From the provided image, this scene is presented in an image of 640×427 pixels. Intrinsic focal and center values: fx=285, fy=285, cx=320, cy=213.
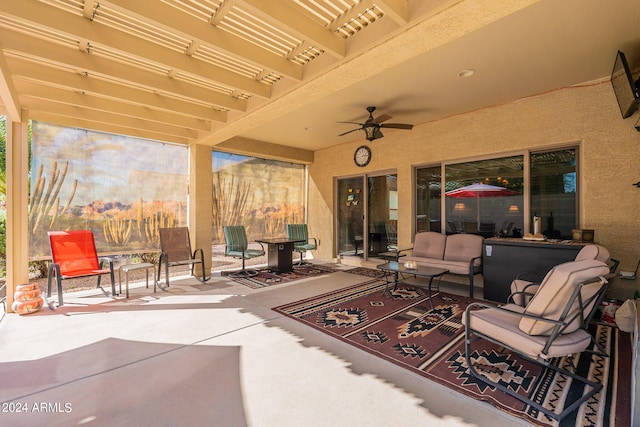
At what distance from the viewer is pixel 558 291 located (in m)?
1.91

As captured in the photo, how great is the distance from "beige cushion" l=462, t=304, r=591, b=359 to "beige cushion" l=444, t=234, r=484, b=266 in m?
2.62

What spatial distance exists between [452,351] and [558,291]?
43.1 inches

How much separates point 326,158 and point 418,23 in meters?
5.56

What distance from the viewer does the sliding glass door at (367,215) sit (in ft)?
21.9

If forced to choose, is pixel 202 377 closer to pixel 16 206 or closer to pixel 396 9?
pixel 396 9

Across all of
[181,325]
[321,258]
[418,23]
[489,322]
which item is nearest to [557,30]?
[418,23]

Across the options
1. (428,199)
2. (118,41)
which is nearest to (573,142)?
(428,199)

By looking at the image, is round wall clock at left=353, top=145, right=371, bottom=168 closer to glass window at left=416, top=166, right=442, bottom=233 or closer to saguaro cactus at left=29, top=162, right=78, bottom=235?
glass window at left=416, top=166, right=442, bottom=233

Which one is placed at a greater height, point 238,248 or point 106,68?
point 106,68

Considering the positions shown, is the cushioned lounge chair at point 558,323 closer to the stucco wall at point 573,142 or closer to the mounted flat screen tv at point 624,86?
the mounted flat screen tv at point 624,86

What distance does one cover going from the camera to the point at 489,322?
2.23 m

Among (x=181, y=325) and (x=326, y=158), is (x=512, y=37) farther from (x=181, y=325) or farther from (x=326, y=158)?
(x=326, y=158)

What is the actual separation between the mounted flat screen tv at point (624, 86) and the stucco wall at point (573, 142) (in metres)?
0.43

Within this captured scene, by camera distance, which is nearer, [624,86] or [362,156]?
[624,86]
